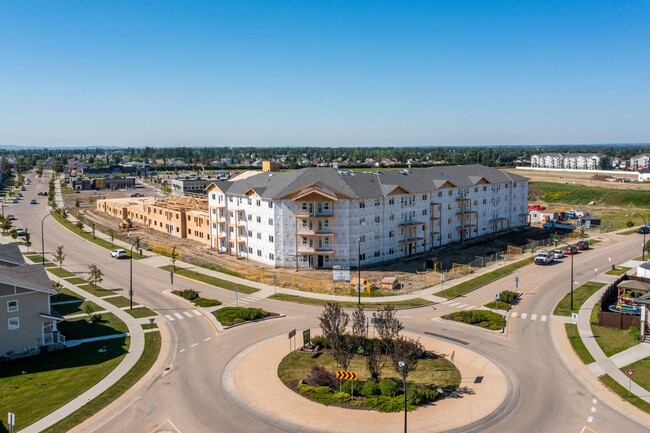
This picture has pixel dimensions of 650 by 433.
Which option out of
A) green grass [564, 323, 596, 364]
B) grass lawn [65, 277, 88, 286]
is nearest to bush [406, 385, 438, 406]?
green grass [564, 323, 596, 364]

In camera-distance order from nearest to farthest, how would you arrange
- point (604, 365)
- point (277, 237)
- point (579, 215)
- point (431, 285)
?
1. point (604, 365)
2. point (431, 285)
3. point (277, 237)
4. point (579, 215)

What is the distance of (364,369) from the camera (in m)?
37.0

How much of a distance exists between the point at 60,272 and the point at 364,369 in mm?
50618

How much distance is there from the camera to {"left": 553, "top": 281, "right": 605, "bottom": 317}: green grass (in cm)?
4994

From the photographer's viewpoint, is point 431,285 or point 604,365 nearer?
point 604,365

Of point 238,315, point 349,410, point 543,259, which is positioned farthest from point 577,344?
point 543,259

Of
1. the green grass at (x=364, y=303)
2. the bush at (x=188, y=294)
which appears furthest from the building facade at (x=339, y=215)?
the bush at (x=188, y=294)

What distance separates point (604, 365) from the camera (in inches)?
1438

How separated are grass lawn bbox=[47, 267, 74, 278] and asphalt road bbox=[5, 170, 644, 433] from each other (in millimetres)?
1662

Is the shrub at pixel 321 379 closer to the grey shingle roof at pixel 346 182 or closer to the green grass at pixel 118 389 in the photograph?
the green grass at pixel 118 389

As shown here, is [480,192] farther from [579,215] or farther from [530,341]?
[530,341]

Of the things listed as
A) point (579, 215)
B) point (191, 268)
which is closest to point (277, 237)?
point (191, 268)

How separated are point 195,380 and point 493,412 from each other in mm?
19072

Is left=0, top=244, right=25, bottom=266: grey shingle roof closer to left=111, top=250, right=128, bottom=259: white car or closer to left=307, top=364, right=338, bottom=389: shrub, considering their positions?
left=307, top=364, right=338, bottom=389: shrub
